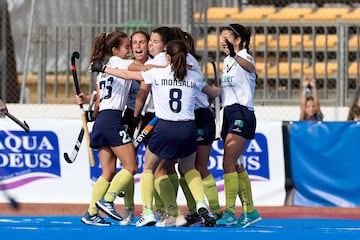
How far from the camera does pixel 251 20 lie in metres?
19.1

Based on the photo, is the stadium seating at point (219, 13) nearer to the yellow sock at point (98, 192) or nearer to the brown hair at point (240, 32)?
the brown hair at point (240, 32)

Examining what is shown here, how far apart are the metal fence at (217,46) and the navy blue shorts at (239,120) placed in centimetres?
685

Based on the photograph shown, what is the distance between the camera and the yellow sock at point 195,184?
9672 mm

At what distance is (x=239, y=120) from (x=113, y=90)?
3.85ft

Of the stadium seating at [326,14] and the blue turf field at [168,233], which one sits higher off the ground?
the stadium seating at [326,14]

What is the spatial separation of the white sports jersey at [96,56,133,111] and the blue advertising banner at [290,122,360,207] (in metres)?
5.41

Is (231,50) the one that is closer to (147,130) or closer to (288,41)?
(147,130)

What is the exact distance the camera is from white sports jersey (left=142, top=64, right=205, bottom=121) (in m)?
9.46

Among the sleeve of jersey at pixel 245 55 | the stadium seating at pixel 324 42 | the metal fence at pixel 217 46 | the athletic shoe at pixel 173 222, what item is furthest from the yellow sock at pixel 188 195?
the stadium seating at pixel 324 42

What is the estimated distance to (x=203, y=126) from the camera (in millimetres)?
10148

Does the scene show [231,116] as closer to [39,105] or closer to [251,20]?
[39,105]

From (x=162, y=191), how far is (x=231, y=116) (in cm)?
94

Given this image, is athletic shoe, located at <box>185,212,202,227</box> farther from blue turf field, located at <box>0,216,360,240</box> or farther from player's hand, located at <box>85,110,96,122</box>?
player's hand, located at <box>85,110,96,122</box>

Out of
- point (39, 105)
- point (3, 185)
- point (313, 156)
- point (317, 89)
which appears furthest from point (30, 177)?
point (317, 89)
